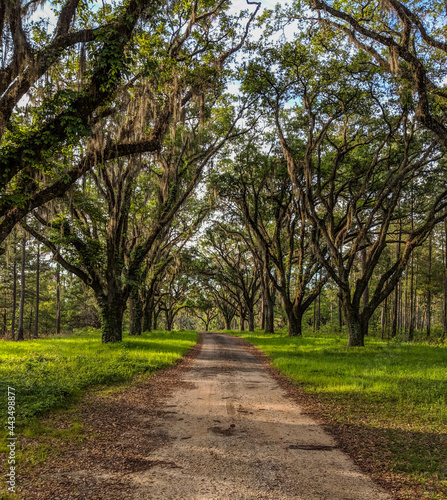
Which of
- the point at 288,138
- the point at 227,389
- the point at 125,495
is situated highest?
the point at 288,138

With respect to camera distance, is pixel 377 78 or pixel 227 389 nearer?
pixel 227 389

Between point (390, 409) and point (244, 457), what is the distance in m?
3.43

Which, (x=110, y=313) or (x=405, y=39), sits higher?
(x=405, y=39)

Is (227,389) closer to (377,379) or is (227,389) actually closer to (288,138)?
(377,379)

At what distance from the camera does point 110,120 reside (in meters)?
10.6

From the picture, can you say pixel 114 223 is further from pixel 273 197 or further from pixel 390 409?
pixel 390 409

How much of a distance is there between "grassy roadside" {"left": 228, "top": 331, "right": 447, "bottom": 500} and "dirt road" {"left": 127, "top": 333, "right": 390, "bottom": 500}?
0.42 metres

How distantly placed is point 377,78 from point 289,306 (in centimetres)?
1256

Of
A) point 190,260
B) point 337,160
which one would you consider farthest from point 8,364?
point 190,260

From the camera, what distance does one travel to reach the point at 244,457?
4.21 meters

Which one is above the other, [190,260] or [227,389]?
[190,260]

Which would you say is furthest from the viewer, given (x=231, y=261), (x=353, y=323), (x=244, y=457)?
(x=231, y=261)

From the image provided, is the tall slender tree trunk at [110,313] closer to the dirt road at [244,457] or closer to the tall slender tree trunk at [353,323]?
the dirt road at [244,457]

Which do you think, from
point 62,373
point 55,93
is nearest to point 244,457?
point 62,373
